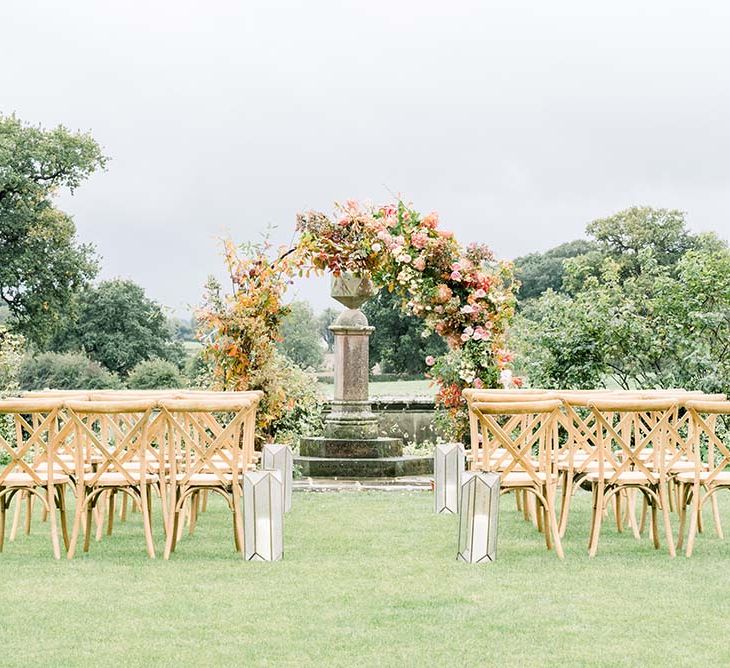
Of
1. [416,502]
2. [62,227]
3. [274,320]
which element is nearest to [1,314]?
[62,227]

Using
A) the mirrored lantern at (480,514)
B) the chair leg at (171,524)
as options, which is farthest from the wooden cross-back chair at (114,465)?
the mirrored lantern at (480,514)

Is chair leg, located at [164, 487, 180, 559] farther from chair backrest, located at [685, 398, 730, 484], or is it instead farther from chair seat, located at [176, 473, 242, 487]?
chair backrest, located at [685, 398, 730, 484]

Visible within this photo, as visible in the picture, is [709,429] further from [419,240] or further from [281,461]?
[419,240]

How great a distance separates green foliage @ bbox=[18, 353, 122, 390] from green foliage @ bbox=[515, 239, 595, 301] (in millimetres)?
22207

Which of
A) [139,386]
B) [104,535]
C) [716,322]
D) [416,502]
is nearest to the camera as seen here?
[104,535]

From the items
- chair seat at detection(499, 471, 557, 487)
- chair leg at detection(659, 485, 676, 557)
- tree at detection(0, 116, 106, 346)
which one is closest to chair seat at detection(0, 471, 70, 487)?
chair seat at detection(499, 471, 557, 487)

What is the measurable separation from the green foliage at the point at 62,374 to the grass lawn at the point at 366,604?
35.6m

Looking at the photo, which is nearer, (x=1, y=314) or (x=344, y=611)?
(x=344, y=611)

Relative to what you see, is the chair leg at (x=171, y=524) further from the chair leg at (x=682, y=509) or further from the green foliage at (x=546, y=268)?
the green foliage at (x=546, y=268)

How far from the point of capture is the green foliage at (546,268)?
5897cm

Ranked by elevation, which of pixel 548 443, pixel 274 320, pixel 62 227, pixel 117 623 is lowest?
pixel 117 623

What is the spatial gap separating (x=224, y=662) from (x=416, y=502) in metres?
6.46

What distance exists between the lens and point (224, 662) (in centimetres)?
536

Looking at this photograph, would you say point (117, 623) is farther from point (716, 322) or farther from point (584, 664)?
point (716, 322)
